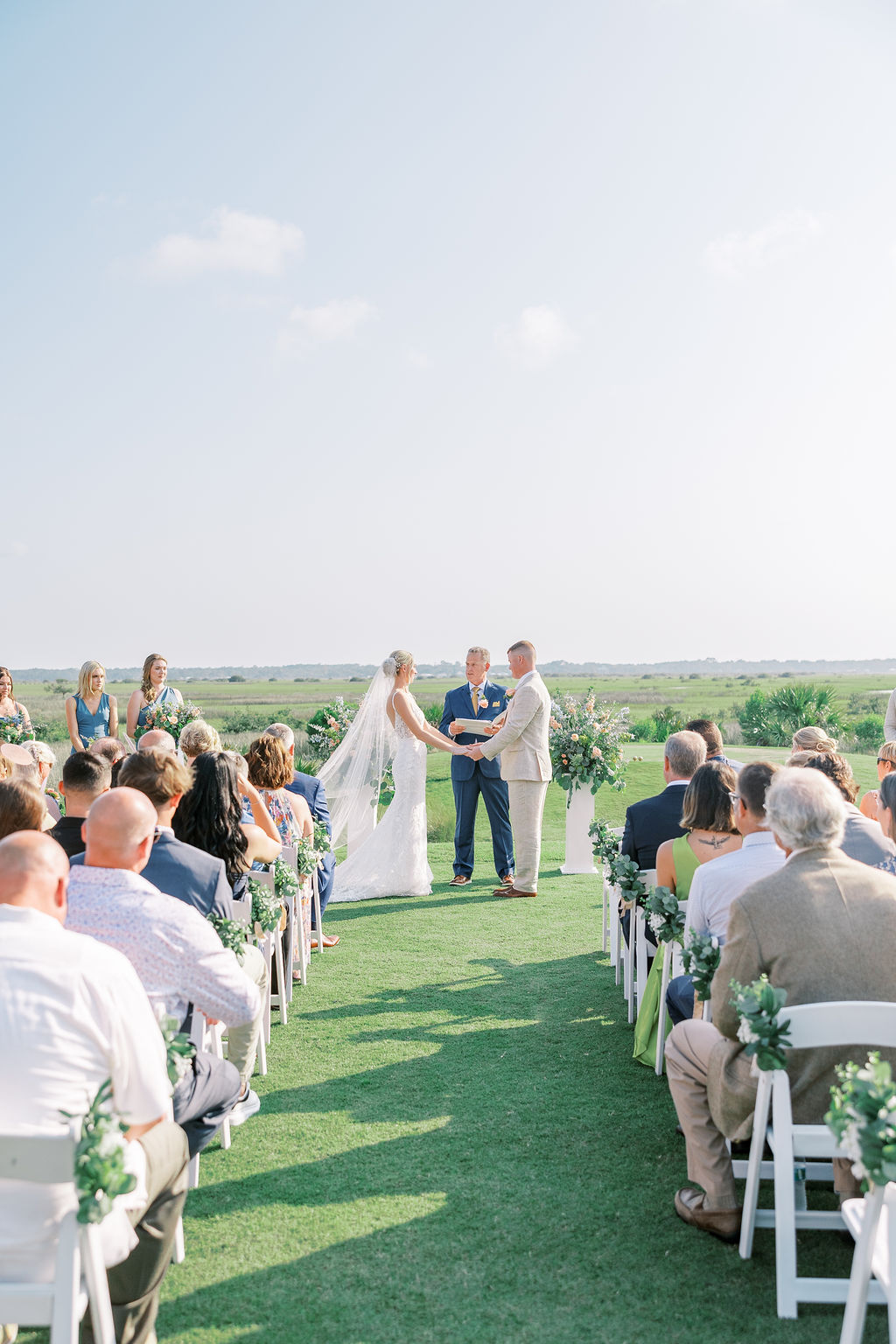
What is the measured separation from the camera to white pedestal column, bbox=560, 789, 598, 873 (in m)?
9.87

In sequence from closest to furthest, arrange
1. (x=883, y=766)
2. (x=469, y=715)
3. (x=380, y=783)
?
(x=883, y=766) < (x=380, y=783) < (x=469, y=715)

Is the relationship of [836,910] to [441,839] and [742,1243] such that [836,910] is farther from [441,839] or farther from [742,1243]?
[441,839]

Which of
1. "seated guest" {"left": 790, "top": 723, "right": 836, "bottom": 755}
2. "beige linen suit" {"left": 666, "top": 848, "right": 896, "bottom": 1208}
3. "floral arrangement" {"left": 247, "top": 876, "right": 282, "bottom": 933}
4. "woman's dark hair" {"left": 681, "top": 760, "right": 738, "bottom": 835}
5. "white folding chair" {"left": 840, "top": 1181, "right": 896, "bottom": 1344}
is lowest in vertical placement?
"white folding chair" {"left": 840, "top": 1181, "right": 896, "bottom": 1344}

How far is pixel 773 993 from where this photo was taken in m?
2.57

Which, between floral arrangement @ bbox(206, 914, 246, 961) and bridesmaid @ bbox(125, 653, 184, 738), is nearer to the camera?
floral arrangement @ bbox(206, 914, 246, 961)

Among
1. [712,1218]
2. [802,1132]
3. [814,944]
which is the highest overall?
[814,944]

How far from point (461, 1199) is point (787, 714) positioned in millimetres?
19925

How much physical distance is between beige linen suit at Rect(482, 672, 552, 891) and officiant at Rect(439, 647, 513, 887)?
41 centimetres

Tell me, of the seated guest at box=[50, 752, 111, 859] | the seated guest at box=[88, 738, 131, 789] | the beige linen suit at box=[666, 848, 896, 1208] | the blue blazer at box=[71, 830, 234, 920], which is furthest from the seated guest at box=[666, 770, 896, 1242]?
the seated guest at box=[88, 738, 131, 789]

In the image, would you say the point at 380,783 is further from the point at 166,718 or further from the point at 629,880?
the point at 629,880

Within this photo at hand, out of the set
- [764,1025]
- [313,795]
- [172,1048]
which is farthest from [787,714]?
[172,1048]

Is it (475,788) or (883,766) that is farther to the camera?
(475,788)

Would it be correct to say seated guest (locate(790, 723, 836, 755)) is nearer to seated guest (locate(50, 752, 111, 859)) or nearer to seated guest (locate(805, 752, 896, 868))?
seated guest (locate(805, 752, 896, 868))

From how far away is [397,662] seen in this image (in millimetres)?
9195
